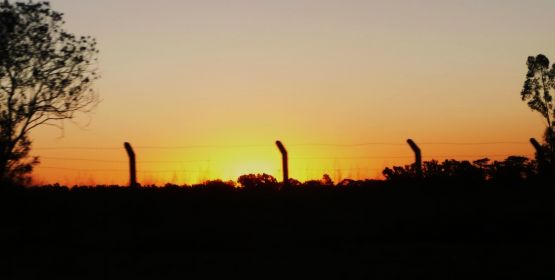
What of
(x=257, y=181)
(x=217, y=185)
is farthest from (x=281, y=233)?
(x=257, y=181)

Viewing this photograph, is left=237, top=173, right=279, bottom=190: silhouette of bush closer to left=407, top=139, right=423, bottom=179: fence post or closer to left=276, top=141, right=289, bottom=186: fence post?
left=276, top=141, right=289, bottom=186: fence post

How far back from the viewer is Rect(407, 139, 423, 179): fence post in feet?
63.2

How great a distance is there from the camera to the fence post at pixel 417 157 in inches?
758

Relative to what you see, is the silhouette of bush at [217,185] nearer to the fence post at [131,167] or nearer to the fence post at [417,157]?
the fence post at [131,167]

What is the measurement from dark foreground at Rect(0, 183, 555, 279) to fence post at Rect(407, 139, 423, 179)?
2.60 ft

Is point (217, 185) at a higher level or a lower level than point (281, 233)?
higher

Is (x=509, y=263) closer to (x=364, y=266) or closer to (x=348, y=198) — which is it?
(x=364, y=266)

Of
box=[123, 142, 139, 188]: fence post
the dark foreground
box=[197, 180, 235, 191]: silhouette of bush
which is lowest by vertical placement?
the dark foreground

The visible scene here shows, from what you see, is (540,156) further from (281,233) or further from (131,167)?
Result: (131,167)

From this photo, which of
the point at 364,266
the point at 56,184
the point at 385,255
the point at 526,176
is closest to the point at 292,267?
the point at 364,266

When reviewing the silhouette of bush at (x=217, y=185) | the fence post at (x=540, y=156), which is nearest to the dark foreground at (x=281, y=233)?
the silhouette of bush at (x=217, y=185)

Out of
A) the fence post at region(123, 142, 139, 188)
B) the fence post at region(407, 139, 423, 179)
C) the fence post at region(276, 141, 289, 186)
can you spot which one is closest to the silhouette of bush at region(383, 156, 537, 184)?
the fence post at region(407, 139, 423, 179)

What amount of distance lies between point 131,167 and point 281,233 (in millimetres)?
5356

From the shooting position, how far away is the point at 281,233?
45.1ft
